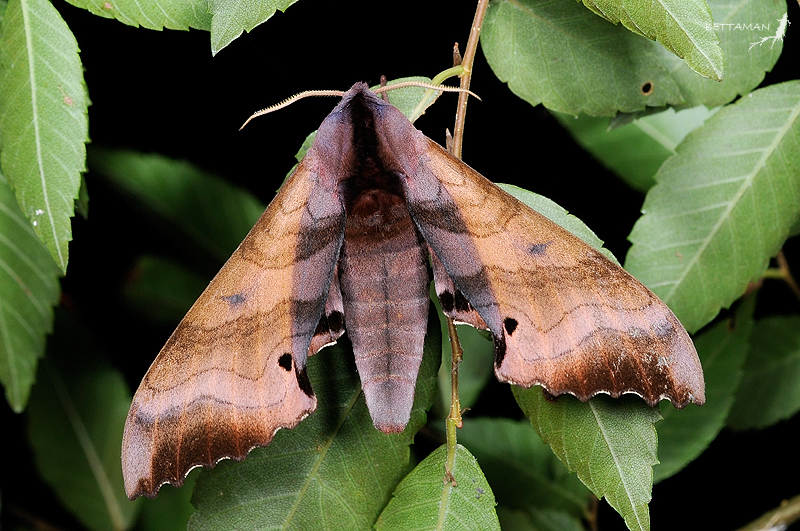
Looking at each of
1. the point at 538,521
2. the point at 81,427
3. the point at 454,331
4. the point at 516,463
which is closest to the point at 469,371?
the point at 516,463

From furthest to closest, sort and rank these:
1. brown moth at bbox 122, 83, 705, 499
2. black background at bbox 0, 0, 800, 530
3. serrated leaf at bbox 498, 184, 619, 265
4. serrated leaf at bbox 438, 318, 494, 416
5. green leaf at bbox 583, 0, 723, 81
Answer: serrated leaf at bbox 438, 318, 494, 416
black background at bbox 0, 0, 800, 530
serrated leaf at bbox 498, 184, 619, 265
brown moth at bbox 122, 83, 705, 499
green leaf at bbox 583, 0, 723, 81

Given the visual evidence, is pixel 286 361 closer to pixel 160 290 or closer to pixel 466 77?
pixel 466 77

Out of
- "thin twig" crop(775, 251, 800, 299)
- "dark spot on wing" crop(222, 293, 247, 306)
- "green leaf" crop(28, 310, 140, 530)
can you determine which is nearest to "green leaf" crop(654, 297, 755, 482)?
"thin twig" crop(775, 251, 800, 299)

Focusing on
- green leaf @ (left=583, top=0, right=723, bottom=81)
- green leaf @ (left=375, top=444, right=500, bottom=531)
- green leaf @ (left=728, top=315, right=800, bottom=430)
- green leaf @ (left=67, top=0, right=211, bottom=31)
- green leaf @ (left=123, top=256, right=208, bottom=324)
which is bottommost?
green leaf @ (left=728, top=315, right=800, bottom=430)

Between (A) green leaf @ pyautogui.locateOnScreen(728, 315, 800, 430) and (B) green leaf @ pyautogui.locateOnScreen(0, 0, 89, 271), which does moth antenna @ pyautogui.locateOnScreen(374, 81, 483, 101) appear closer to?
(B) green leaf @ pyautogui.locateOnScreen(0, 0, 89, 271)

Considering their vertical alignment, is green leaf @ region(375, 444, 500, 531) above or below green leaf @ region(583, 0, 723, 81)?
below
